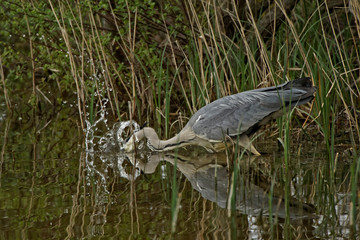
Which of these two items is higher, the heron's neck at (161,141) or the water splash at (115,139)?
the water splash at (115,139)

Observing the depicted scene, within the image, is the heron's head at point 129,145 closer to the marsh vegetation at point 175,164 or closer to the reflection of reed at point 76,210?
the marsh vegetation at point 175,164

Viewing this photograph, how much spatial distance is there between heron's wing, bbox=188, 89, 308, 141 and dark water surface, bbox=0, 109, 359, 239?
10.8 inches

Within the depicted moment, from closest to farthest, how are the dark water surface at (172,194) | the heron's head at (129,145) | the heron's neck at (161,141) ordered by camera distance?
the dark water surface at (172,194) < the heron's neck at (161,141) < the heron's head at (129,145)

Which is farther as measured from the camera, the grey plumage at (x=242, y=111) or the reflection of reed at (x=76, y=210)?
the grey plumage at (x=242, y=111)

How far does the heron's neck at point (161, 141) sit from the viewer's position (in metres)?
5.93

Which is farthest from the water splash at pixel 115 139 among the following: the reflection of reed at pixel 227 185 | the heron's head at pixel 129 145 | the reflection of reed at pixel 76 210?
the reflection of reed at pixel 76 210

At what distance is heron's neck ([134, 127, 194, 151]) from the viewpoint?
593 cm

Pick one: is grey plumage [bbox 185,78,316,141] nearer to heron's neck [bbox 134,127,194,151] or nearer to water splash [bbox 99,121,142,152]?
heron's neck [bbox 134,127,194,151]

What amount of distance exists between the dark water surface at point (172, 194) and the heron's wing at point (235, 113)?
275mm

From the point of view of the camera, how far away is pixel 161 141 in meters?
6.10

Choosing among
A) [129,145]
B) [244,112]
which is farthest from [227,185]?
[129,145]

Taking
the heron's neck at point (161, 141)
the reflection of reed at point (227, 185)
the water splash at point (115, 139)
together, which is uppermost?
the water splash at point (115, 139)

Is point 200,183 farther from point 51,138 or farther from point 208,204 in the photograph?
point 51,138

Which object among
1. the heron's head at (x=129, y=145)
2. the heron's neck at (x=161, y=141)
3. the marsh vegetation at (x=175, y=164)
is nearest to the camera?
the marsh vegetation at (x=175, y=164)
